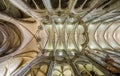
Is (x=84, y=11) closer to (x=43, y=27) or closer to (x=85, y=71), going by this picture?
(x=43, y=27)

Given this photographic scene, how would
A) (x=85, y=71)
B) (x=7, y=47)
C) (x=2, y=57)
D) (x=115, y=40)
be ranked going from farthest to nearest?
(x=115, y=40) < (x=7, y=47) < (x=2, y=57) < (x=85, y=71)

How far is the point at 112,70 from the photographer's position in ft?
7.44

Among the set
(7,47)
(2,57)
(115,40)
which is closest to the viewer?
(2,57)

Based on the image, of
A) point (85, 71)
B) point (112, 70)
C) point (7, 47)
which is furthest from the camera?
point (7, 47)

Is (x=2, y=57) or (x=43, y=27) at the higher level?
(x=43, y=27)

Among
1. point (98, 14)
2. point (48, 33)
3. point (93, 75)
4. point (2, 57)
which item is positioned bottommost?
point (93, 75)

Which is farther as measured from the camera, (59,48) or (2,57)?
(2,57)

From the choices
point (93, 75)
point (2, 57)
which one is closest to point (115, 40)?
point (93, 75)

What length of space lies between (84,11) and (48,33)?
49 centimetres

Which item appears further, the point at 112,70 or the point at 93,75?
the point at 93,75

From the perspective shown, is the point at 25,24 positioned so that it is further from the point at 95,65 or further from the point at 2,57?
the point at 95,65

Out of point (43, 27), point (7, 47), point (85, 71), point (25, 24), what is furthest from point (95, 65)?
point (7, 47)

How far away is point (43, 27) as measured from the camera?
2512 millimetres

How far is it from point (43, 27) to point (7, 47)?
33.7 inches
